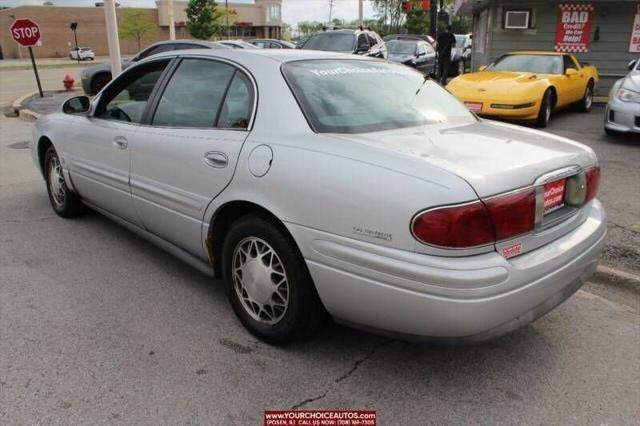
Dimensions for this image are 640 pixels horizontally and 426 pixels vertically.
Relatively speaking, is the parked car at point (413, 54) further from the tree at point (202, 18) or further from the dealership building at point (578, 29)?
the tree at point (202, 18)

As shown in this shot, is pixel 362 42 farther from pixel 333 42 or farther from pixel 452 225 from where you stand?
pixel 452 225

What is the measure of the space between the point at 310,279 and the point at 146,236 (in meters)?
1.71

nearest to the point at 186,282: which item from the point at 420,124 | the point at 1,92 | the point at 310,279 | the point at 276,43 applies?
the point at 310,279

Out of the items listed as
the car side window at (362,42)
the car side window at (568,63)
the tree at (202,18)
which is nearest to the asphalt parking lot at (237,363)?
the car side window at (568,63)

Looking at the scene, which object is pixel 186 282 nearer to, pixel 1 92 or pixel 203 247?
pixel 203 247

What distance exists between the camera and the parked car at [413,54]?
716 inches

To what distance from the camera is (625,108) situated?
7.96 m

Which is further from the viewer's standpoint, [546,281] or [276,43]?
[276,43]

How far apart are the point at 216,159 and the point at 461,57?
20.7 metres

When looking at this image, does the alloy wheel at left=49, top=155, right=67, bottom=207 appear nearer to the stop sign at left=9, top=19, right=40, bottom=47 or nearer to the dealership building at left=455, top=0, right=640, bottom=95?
the stop sign at left=9, top=19, right=40, bottom=47

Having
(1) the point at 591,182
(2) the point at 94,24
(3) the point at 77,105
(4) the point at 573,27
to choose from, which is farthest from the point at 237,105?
(2) the point at 94,24

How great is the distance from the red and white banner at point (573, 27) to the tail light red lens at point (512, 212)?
13.1m

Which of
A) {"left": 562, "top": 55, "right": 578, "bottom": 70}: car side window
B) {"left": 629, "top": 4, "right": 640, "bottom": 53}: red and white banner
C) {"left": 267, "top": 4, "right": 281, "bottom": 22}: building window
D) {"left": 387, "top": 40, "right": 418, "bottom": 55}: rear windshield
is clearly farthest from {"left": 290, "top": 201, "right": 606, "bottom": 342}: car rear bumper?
{"left": 267, "top": 4, "right": 281, "bottom": 22}: building window

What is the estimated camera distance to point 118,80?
4.26 metres
